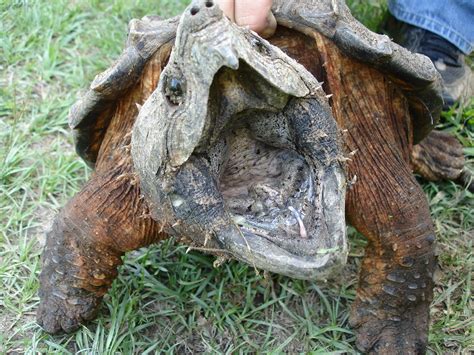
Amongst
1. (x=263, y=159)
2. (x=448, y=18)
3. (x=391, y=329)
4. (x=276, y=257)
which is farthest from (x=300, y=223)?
(x=448, y=18)

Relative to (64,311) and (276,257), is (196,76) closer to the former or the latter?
(276,257)

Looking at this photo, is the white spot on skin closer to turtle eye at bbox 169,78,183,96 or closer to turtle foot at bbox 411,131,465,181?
turtle eye at bbox 169,78,183,96

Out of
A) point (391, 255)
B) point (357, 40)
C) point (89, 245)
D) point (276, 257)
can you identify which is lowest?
point (89, 245)

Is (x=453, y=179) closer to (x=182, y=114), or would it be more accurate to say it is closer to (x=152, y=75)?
(x=152, y=75)

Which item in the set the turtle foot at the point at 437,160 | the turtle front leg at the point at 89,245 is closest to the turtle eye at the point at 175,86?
the turtle front leg at the point at 89,245

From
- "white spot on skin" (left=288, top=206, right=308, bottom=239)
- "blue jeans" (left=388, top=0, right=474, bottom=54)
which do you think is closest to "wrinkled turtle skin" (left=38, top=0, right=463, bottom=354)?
"white spot on skin" (left=288, top=206, right=308, bottom=239)

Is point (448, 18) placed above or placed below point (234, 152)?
above
